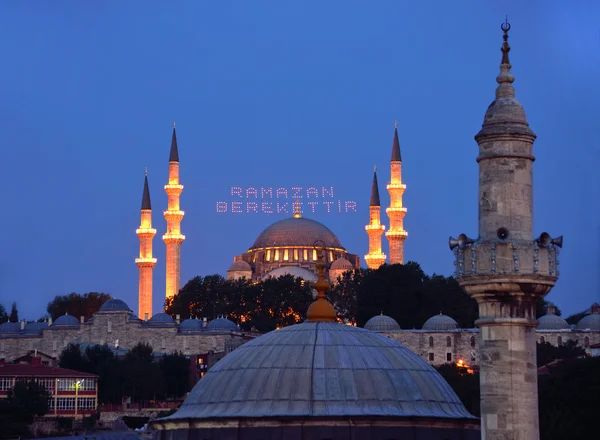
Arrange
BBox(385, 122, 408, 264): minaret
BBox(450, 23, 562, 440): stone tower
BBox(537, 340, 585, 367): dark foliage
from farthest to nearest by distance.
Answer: BBox(385, 122, 408, 264): minaret, BBox(537, 340, 585, 367): dark foliage, BBox(450, 23, 562, 440): stone tower

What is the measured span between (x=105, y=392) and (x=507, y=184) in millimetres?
98017

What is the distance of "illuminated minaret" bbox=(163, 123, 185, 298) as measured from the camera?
15612 centimetres

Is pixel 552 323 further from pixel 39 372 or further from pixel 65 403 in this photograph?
pixel 39 372

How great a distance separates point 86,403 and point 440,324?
26600 mm

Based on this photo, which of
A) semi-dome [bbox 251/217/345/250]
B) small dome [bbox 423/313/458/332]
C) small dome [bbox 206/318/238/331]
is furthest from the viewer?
semi-dome [bbox 251/217/345/250]

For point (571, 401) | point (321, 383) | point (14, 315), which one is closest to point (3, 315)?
point (14, 315)

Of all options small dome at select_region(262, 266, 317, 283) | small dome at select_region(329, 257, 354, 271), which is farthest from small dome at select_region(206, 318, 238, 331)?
small dome at select_region(329, 257, 354, 271)

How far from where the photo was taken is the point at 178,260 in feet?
518

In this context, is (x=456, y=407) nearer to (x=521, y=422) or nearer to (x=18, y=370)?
(x=521, y=422)

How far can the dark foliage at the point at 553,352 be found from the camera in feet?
368

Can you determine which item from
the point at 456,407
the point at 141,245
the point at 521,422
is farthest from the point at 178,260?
the point at 521,422

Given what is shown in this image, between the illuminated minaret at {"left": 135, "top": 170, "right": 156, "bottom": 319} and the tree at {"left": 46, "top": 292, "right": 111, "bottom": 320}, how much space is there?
17.5m

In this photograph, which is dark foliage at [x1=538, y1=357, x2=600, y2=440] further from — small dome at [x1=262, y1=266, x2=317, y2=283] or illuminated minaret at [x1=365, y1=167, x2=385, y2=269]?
small dome at [x1=262, y1=266, x2=317, y2=283]

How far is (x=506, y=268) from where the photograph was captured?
2823 centimetres
